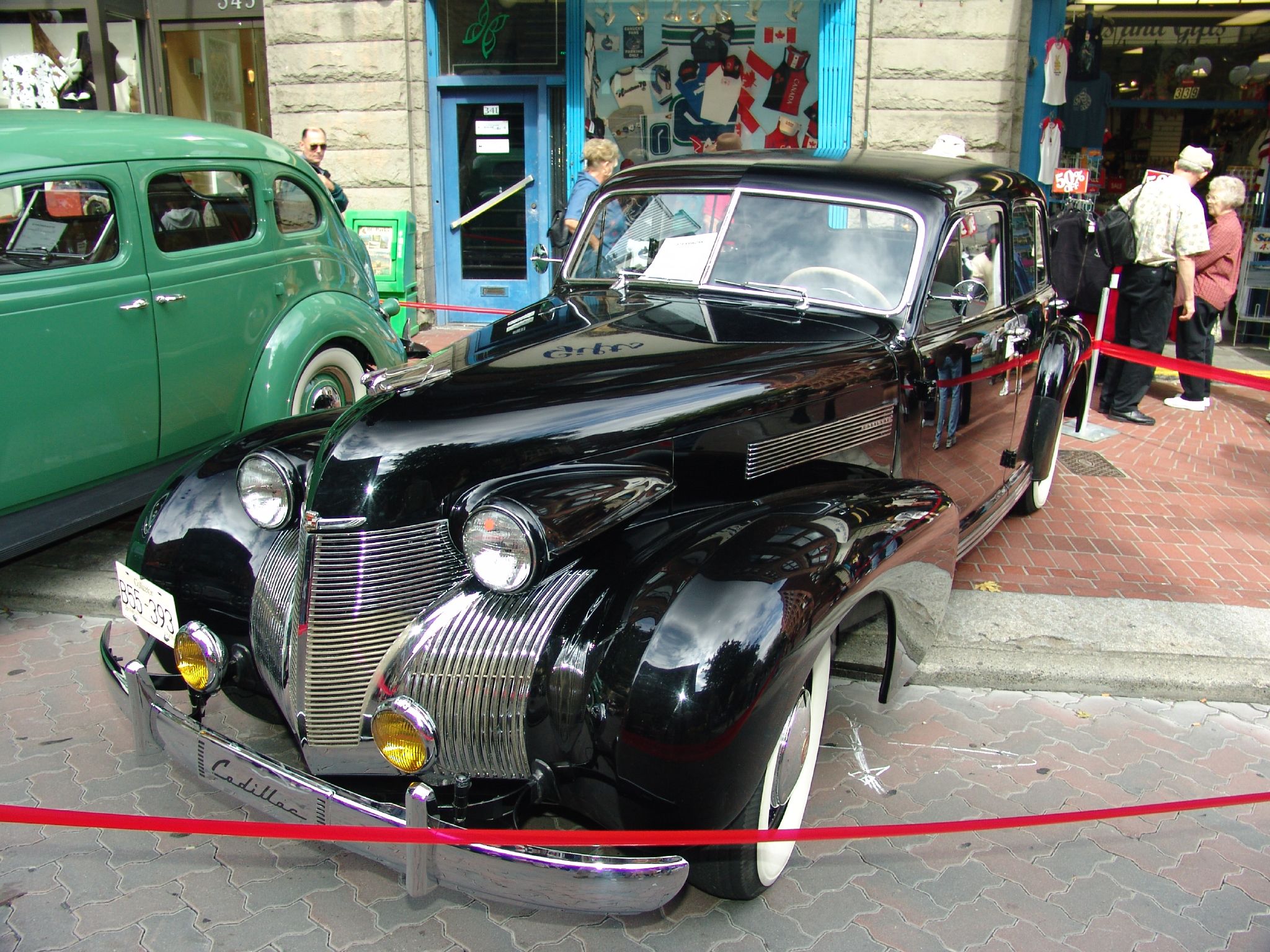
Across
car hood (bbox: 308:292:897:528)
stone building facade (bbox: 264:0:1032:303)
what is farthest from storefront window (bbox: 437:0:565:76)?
car hood (bbox: 308:292:897:528)

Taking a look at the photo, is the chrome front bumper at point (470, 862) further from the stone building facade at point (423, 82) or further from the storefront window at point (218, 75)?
the storefront window at point (218, 75)

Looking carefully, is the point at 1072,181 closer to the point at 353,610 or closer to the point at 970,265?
the point at 970,265

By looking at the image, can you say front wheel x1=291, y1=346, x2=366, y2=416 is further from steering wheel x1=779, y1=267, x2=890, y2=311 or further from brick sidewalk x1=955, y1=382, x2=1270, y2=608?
brick sidewalk x1=955, y1=382, x2=1270, y2=608

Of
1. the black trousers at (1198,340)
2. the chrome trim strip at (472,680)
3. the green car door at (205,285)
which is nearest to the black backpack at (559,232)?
the green car door at (205,285)

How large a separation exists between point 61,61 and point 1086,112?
35.1 ft

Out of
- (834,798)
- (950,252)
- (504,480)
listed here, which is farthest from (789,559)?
(950,252)

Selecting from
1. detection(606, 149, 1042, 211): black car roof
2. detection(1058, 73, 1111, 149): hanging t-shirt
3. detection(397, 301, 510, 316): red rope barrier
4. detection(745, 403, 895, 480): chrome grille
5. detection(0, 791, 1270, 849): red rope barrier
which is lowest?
detection(0, 791, 1270, 849): red rope barrier

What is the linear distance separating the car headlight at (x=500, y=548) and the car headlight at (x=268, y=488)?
0.67m

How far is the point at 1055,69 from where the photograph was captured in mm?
8648

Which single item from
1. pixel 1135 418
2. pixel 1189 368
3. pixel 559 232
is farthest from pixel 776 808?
pixel 1135 418

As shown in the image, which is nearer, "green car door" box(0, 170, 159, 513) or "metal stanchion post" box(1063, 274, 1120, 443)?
"green car door" box(0, 170, 159, 513)

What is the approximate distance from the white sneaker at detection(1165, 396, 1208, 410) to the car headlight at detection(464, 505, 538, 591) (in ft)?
22.4

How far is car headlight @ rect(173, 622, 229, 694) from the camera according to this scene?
2.55 m

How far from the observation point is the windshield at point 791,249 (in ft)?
11.1
